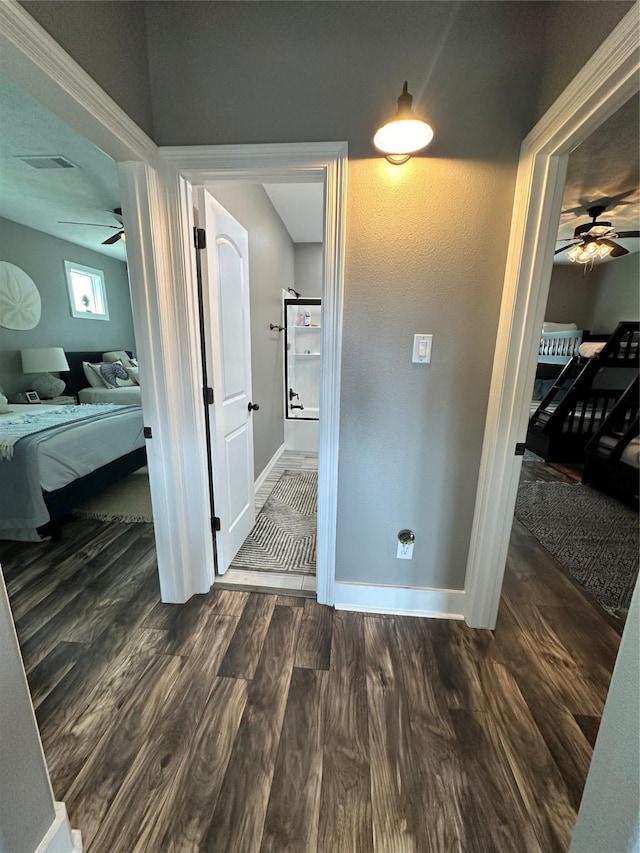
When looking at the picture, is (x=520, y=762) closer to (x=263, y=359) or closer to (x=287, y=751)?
(x=287, y=751)

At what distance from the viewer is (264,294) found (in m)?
3.06

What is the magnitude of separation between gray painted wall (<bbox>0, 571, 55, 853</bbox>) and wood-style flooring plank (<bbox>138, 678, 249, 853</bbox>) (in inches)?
12.0

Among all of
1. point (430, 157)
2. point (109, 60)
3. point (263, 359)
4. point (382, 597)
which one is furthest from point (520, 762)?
point (263, 359)

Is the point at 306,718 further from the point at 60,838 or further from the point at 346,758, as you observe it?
the point at 60,838

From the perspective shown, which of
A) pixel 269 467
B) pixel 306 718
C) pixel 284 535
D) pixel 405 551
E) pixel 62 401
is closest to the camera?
pixel 306 718

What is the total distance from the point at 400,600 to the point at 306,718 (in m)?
0.70

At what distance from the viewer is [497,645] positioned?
151 cm

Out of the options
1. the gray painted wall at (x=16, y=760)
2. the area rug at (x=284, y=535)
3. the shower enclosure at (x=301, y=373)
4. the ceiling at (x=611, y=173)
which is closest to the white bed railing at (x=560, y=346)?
the ceiling at (x=611, y=173)

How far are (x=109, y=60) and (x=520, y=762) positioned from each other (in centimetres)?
273

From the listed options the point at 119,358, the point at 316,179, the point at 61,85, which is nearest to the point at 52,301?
the point at 119,358

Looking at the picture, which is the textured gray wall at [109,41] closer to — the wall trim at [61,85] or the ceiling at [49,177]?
the wall trim at [61,85]

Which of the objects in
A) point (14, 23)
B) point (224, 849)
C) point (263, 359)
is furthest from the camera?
point (263, 359)

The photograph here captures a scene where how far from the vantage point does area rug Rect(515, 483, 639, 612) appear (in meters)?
1.94

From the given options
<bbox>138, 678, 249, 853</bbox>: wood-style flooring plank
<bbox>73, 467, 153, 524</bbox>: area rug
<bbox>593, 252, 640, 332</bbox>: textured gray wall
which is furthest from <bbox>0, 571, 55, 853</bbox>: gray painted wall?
<bbox>593, 252, 640, 332</bbox>: textured gray wall
